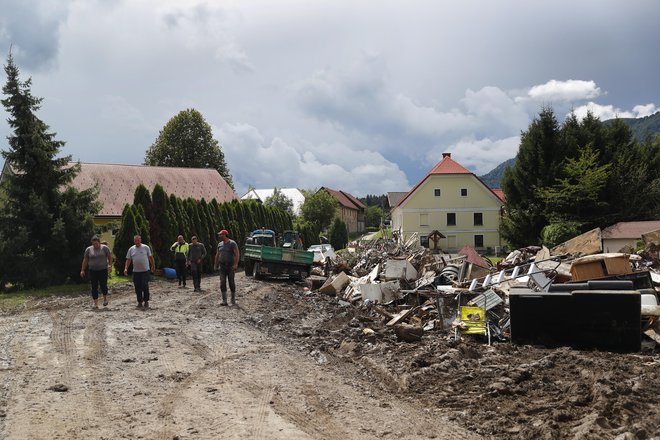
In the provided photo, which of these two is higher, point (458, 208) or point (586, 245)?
point (458, 208)

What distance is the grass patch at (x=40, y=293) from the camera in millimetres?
14889

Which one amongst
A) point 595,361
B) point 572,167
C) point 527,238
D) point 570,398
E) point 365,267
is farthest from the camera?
point 527,238

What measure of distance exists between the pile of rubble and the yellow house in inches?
1371

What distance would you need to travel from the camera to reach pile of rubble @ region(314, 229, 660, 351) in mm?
8352

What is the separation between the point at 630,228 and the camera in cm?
2736

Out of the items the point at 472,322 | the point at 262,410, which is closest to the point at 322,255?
the point at 472,322

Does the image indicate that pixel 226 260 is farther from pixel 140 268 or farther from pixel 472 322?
pixel 472 322

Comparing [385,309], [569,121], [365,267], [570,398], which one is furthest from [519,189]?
[570,398]

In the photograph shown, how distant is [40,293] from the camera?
54.7 feet

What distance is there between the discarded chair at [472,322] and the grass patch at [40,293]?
11.0 meters

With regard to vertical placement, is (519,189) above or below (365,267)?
above

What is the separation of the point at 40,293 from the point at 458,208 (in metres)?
42.3

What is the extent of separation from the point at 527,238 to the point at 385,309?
2397 centimetres

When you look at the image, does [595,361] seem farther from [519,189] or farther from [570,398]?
[519,189]
